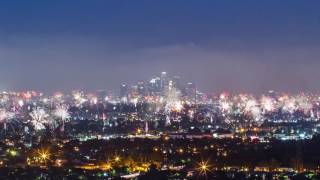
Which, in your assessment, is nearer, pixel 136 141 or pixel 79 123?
pixel 136 141

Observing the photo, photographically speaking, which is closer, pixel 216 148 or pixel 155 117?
pixel 216 148

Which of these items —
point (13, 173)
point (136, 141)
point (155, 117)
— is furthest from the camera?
point (155, 117)

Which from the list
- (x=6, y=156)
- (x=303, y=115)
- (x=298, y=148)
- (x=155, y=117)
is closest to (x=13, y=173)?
(x=6, y=156)

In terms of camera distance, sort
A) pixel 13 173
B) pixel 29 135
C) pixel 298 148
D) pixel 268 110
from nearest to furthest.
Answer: pixel 13 173
pixel 298 148
pixel 29 135
pixel 268 110

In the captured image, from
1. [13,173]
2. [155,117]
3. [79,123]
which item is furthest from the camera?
[155,117]

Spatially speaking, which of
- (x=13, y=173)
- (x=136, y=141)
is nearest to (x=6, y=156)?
(x=13, y=173)

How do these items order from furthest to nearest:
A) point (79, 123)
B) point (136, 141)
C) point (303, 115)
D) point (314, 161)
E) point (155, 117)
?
point (303, 115)
point (155, 117)
point (79, 123)
point (136, 141)
point (314, 161)

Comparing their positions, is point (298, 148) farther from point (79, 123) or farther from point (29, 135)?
point (79, 123)

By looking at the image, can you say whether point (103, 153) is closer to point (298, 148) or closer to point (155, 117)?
point (298, 148)

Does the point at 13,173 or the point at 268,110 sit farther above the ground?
the point at 268,110
